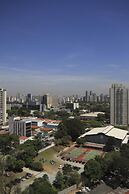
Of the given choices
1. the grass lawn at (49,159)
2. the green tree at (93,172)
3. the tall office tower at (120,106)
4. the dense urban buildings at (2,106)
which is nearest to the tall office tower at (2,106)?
the dense urban buildings at (2,106)

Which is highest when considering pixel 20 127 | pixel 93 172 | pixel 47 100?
pixel 47 100

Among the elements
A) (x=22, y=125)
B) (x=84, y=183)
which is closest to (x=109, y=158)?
(x=84, y=183)

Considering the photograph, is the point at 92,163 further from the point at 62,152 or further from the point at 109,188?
the point at 62,152

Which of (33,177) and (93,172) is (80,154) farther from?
(93,172)

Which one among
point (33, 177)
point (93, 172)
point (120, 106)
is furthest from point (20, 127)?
point (93, 172)

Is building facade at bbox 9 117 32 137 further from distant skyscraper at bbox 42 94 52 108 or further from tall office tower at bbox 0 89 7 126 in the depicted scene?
distant skyscraper at bbox 42 94 52 108

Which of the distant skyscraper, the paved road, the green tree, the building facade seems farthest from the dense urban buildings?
the distant skyscraper
